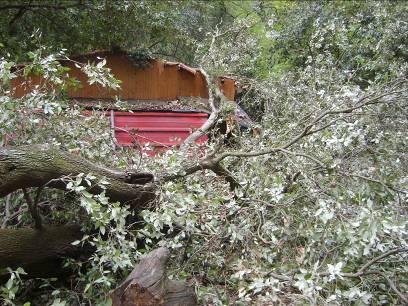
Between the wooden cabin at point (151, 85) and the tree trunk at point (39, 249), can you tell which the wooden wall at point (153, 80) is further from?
the tree trunk at point (39, 249)

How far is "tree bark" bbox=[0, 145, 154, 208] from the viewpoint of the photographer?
278 cm

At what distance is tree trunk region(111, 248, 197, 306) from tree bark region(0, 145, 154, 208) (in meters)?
0.75

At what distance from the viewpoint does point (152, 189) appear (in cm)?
341

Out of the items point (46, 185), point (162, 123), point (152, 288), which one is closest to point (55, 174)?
point (46, 185)

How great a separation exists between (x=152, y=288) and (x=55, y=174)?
3.39 ft

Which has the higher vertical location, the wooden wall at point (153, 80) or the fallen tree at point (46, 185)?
the wooden wall at point (153, 80)

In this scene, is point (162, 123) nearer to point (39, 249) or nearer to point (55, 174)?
point (39, 249)

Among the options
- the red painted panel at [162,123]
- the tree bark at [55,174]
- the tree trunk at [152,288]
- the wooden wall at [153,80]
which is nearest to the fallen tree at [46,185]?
the tree bark at [55,174]

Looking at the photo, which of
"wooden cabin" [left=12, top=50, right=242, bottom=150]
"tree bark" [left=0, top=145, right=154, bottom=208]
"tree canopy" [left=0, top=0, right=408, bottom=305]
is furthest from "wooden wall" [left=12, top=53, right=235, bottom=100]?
"tree bark" [left=0, top=145, right=154, bottom=208]

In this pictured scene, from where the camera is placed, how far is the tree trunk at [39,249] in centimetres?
302

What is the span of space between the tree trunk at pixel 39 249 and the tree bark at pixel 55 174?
404 mm

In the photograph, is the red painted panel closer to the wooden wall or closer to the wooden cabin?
the wooden cabin

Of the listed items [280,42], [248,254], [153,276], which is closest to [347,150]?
[248,254]

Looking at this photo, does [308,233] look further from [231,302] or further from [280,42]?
[280,42]
